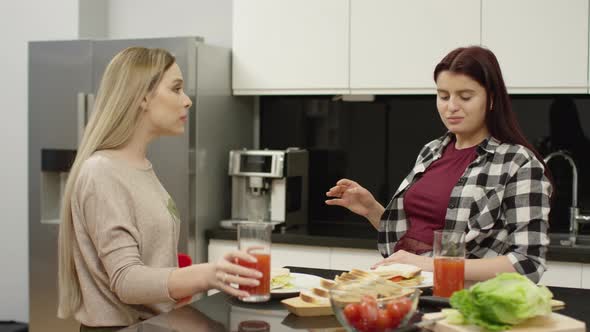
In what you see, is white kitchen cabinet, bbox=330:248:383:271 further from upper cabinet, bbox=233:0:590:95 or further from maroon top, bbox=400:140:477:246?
maroon top, bbox=400:140:477:246

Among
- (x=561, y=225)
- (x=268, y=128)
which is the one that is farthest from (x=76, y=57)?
(x=561, y=225)

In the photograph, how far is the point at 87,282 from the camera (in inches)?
71.4

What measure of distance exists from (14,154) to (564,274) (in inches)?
117

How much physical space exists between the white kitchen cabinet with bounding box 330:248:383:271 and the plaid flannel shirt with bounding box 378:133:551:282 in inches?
52.9

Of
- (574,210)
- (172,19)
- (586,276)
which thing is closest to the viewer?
(586,276)

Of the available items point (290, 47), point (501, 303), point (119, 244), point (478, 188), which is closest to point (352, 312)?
point (501, 303)

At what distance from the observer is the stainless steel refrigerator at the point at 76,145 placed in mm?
3504

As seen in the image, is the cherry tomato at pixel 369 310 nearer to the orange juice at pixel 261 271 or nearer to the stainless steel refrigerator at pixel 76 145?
the orange juice at pixel 261 271

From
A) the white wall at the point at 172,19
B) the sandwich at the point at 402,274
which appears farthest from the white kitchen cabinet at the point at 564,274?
the white wall at the point at 172,19

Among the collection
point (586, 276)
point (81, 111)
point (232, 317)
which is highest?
point (81, 111)

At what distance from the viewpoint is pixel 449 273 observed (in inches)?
63.1

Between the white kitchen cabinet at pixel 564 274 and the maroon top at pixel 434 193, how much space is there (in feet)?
3.82

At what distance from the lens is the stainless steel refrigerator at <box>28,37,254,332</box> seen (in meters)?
3.50

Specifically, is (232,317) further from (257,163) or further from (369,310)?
(257,163)
